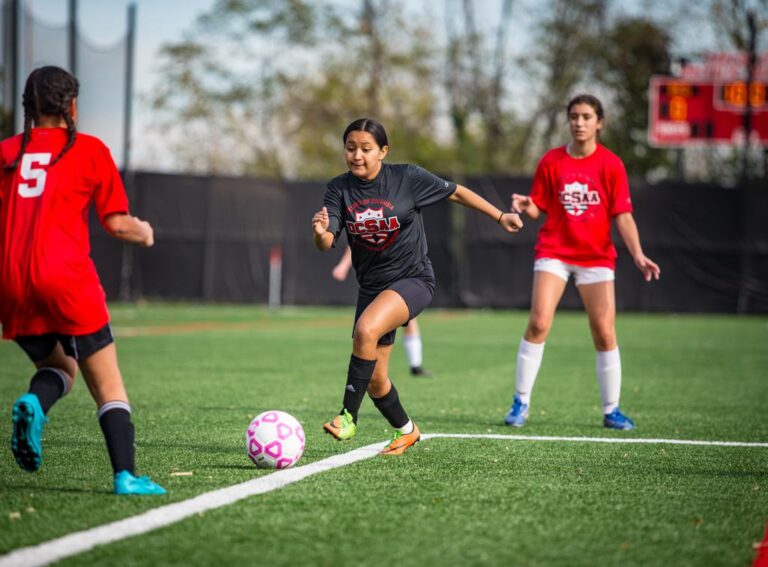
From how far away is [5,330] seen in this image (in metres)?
4.62

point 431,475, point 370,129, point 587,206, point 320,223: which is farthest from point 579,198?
point 431,475

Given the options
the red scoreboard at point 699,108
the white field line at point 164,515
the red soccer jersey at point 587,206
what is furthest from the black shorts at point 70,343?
the red scoreboard at point 699,108

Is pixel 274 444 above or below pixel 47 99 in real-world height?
below

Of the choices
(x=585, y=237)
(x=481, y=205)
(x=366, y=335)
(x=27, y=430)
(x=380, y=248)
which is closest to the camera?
(x=27, y=430)

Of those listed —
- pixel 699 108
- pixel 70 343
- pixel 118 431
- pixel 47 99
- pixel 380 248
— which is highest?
pixel 699 108

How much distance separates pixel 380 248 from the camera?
20.0ft

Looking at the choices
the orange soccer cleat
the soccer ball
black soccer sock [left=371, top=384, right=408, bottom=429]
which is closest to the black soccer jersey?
black soccer sock [left=371, top=384, right=408, bottom=429]

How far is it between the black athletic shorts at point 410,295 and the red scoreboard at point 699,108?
1919cm

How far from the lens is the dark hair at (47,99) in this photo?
4.49 metres

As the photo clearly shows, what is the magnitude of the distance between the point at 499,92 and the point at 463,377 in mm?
29873

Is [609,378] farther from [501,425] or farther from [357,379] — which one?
[357,379]

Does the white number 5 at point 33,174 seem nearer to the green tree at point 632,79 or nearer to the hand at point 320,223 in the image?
the hand at point 320,223

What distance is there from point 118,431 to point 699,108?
21921mm

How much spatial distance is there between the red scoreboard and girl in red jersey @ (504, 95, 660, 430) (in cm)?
1736
